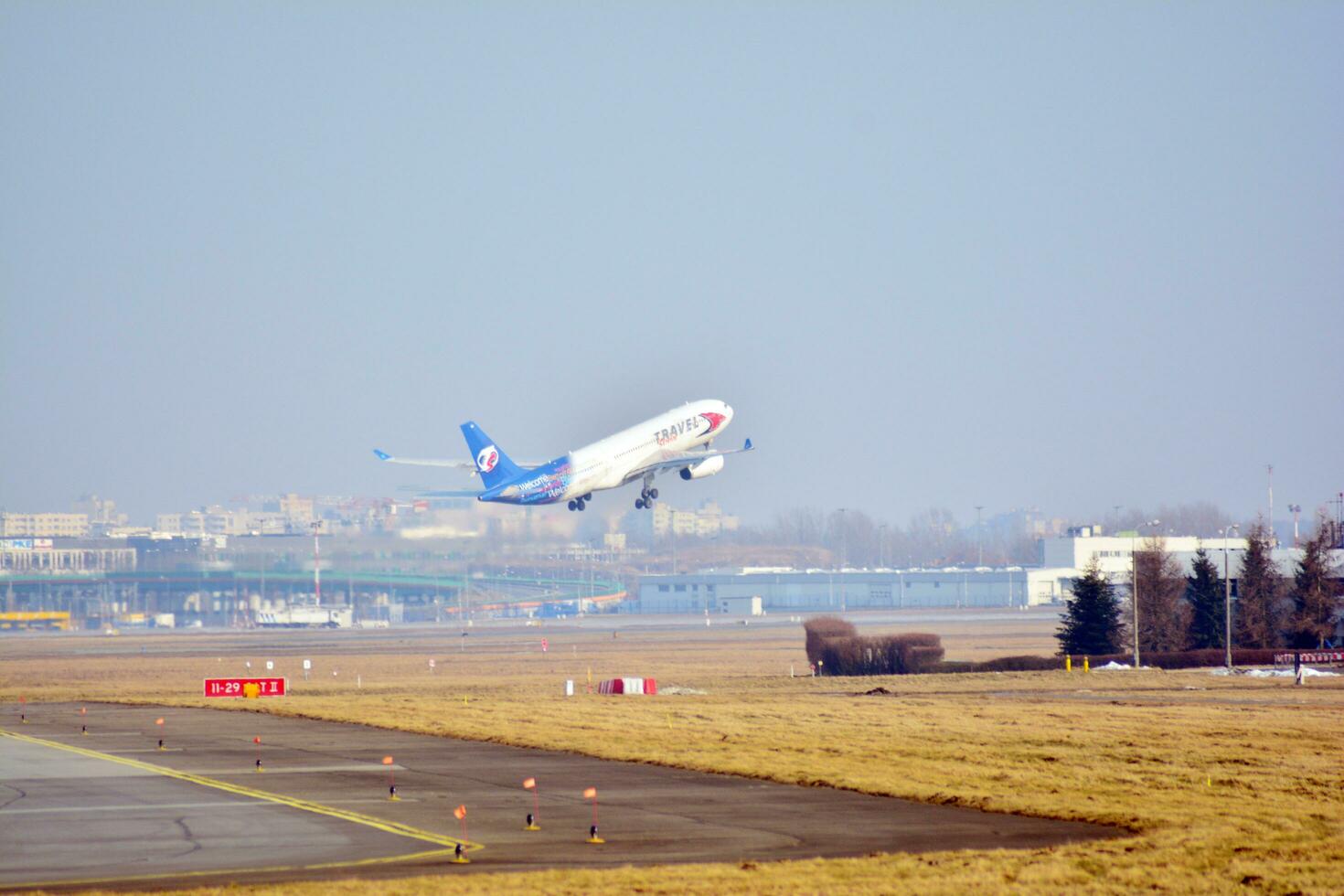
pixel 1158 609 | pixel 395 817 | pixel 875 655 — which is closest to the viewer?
pixel 395 817

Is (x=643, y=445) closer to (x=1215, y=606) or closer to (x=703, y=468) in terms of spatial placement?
(x=703, y=468)

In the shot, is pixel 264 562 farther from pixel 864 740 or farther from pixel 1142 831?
pixel 1142 831

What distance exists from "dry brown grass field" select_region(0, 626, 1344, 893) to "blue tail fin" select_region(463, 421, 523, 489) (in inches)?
468

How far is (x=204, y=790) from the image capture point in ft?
120

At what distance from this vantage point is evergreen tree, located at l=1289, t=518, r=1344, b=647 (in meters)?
105

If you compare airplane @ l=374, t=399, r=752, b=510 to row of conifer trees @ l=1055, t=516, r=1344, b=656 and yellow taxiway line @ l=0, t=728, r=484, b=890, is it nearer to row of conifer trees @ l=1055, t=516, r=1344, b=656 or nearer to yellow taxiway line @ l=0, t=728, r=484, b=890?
row of conifer trees @ l=1055, t=516, r=1344, b=656

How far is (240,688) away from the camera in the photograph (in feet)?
253

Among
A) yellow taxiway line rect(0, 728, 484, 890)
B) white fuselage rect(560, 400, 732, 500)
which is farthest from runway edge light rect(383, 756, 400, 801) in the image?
white fuselage rect(560, 400, 732, 500)

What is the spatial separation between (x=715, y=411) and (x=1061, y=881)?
82346mm

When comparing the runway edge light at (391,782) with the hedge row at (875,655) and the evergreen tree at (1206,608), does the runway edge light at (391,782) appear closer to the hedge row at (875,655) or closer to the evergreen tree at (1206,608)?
the hedge row at (875,655)

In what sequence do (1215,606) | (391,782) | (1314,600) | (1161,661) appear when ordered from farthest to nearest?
(1314,600) → (1215,606) → (1161,661) → (391,782)

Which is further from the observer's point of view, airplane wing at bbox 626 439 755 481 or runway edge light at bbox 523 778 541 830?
airplane wing at bbox 626 439 755 481

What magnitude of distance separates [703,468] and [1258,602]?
122 ft

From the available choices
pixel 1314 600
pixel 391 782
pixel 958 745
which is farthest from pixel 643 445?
pixel 391 782
